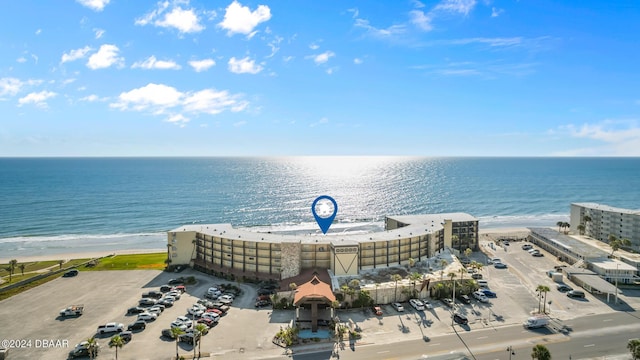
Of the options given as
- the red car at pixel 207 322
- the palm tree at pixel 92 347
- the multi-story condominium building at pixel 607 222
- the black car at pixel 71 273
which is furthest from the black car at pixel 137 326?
the multi-story condominium building at pixel 607 222

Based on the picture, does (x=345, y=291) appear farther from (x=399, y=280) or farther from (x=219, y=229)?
(x=219, y=229)

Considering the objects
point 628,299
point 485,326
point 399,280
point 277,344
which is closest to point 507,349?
point 485,326

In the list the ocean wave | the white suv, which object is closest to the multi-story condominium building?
the white suv

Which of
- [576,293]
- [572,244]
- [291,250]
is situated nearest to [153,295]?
[291,250]

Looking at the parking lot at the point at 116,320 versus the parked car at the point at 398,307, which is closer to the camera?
the parking lot at the point at 116,320

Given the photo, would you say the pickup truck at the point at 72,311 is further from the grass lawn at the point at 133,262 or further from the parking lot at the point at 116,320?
the grass lawn at the point at 133,262

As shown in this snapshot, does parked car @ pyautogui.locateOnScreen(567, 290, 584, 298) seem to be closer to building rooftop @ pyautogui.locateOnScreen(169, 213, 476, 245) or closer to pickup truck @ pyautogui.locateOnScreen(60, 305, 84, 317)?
building rooftop @ pyautogui.locateOnScreen(169, 213, 476, 245)
